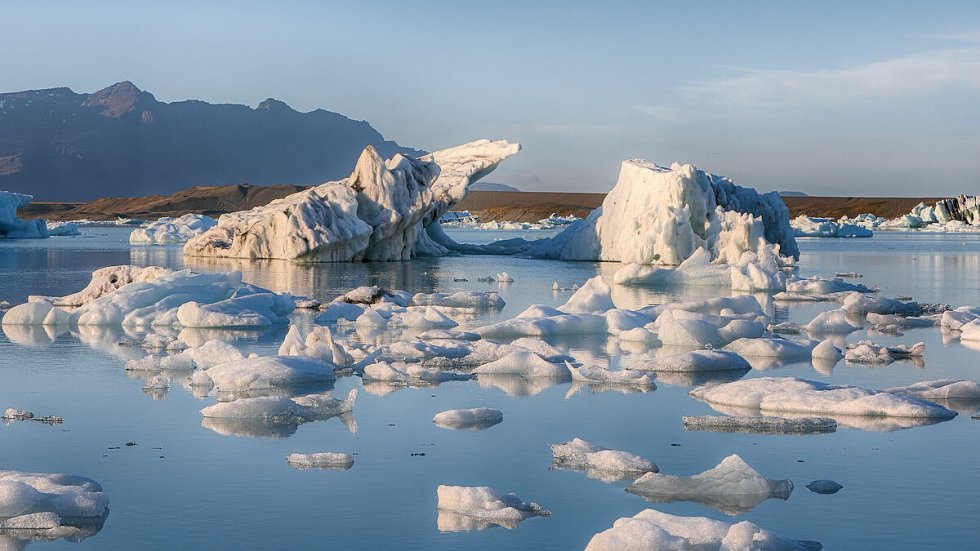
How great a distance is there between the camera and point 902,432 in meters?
5.43

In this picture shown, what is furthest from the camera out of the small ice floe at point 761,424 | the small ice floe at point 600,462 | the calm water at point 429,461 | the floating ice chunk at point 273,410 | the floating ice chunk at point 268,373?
the floating ice chunk at point 268,373

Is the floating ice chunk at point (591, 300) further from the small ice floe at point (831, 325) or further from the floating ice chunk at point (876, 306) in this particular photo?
the floating ice chunk at point (876, 306)

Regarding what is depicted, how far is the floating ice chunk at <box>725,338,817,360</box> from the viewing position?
27.6 feet

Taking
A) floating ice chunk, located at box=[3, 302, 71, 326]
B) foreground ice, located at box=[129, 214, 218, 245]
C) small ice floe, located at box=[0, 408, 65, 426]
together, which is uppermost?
foreground ice, located at box=[129, 214, 218, 245]

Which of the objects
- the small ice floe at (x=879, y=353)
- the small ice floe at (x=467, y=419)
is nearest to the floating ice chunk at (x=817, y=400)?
A: the small ice floe at (x=467, y=419)

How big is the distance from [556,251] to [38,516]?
2370cm

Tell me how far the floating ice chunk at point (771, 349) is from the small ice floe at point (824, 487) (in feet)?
13.2

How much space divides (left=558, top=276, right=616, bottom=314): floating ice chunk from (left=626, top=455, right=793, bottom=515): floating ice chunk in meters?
6.78

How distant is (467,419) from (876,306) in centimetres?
776

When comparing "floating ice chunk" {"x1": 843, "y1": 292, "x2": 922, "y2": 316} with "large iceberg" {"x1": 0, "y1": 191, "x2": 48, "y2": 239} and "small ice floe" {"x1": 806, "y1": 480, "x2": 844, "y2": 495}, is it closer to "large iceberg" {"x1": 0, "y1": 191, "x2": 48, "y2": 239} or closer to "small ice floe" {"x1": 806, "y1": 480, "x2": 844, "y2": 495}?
"small ice floe" {"x1": 806, "y1": 480, "x2": 844, "y2": 495}

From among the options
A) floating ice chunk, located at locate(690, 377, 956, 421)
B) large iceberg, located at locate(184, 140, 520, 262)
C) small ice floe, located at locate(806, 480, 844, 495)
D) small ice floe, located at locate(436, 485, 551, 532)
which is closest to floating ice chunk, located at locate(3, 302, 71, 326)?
floating ice chunk, located at locate(690, 377, 956, 421)

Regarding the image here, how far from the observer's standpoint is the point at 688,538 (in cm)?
355

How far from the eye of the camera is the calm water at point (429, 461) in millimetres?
3762

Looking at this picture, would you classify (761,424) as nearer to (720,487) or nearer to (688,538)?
(720,487)
